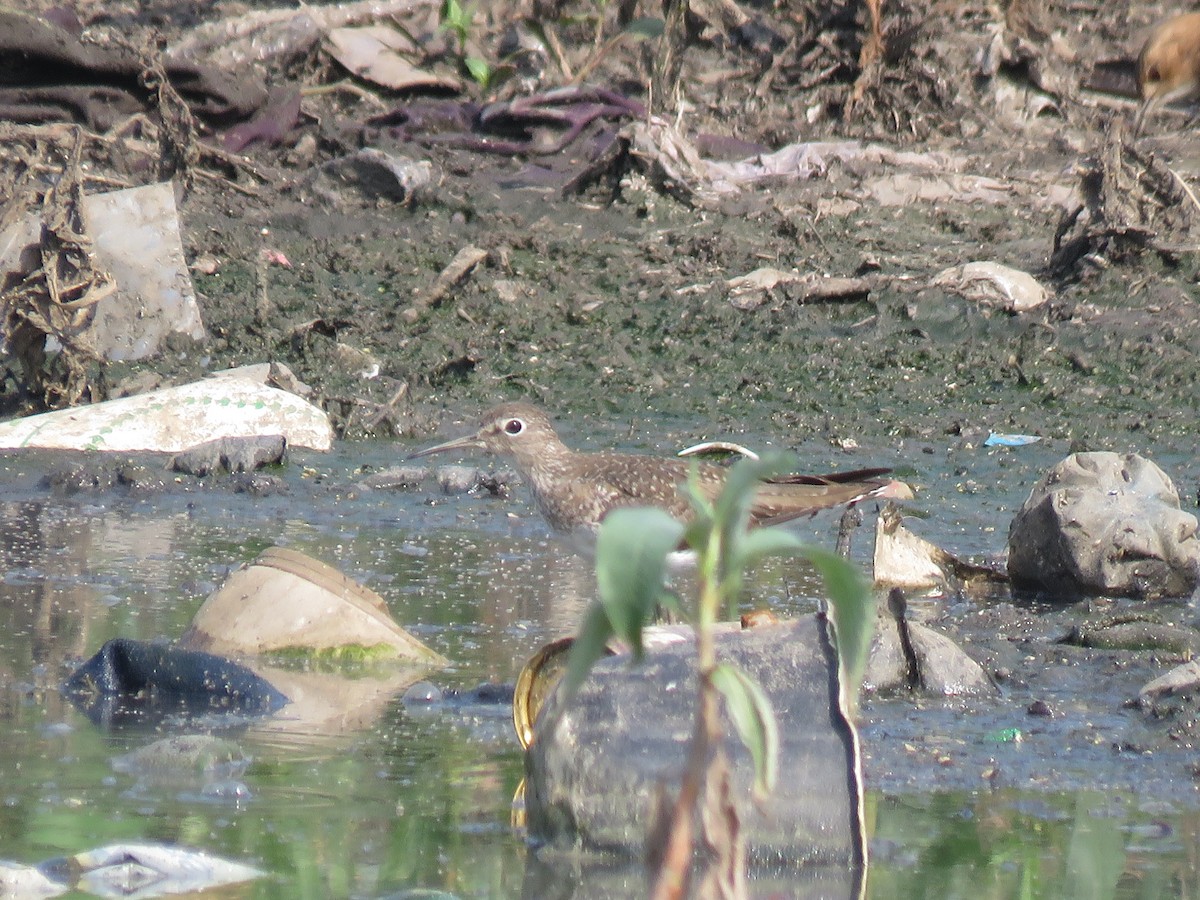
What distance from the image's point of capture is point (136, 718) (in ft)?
14.2

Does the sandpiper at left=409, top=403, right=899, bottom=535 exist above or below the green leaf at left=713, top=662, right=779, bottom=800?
above

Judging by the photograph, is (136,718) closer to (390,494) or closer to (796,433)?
(390,494)

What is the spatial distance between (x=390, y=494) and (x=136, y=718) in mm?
3113

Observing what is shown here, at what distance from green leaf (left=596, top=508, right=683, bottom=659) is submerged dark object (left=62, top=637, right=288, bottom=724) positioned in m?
3.16

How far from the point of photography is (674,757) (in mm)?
3188

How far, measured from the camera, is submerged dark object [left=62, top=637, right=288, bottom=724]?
447 cm

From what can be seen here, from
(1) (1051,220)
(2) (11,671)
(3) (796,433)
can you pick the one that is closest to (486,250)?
(3) (796,433)

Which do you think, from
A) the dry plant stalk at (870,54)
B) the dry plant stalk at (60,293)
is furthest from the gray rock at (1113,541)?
the dry plant stalk at (870,54)

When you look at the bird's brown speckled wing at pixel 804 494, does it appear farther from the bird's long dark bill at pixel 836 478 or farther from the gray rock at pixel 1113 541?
the gray rock at pixel 1113 541

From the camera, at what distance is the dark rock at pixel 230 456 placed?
7.52 metres

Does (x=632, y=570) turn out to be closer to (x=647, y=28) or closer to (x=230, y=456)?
(x=230, y=456)

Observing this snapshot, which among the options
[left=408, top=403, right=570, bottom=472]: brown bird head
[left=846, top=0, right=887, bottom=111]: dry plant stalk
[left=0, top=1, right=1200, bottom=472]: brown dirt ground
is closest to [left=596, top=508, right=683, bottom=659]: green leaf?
[left=408, top=403, right=570, bottom=472]: brown bird head

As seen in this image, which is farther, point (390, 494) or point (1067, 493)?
point (390, 494)

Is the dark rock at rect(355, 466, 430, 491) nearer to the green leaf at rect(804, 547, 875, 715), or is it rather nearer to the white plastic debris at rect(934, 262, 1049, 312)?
the white plastic debris at rect(934, 262, 1049, 312)
